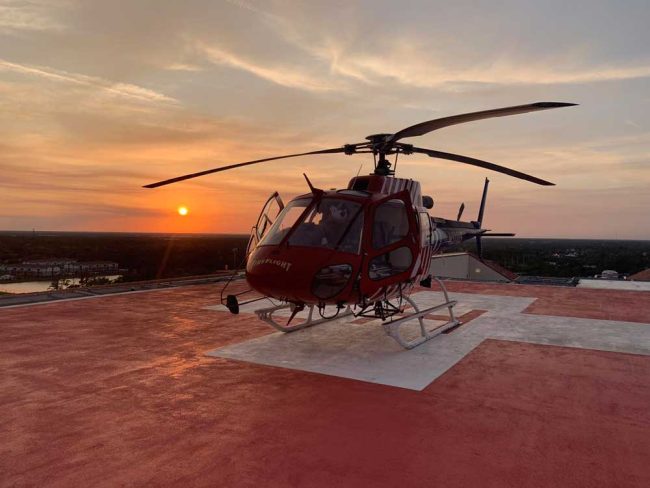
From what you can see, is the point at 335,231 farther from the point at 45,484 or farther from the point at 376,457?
the point at 45,484

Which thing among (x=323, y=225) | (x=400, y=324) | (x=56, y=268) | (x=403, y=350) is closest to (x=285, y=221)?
(x=323, y=225)

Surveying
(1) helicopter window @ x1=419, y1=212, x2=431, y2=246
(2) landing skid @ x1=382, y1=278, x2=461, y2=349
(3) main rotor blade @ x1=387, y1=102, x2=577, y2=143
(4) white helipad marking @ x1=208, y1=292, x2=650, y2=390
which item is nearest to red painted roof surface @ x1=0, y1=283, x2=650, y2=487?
(4) white helipad marking @ x1=208, y1=292, x2=650, y2=390

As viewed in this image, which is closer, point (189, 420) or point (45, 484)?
point (45, 484)

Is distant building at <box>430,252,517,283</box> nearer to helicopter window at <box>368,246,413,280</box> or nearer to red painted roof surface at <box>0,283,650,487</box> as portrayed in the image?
red painted roof surface at <box>0,283,650,487</box>

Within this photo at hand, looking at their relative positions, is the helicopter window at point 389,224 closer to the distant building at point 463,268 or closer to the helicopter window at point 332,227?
the helicopter window at point 332,227

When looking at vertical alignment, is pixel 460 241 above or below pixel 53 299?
above

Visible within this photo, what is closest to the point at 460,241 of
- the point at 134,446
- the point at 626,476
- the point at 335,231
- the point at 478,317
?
the point at 478,317

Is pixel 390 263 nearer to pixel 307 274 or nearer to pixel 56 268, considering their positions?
pixel 307 274
